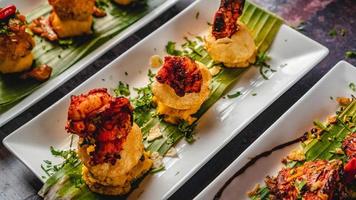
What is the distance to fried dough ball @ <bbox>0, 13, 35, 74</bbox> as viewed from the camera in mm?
4766

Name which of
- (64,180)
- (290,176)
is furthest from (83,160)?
(290,176)

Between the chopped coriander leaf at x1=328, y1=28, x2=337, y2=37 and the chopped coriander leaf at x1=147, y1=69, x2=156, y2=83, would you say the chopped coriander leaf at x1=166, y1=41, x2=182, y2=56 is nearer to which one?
the chopped coriander leaf at x1=147, y1=69, x2=156, y2=83

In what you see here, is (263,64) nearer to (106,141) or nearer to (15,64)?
(106,141)

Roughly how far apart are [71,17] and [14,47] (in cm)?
66

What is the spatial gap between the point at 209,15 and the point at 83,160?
86.9 inches

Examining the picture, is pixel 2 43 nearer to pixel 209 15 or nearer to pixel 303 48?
pixel 209 15

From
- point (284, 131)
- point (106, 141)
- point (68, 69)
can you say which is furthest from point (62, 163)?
point (284, 131)

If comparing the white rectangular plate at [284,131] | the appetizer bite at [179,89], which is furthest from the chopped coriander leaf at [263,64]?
the appetizer bite at [179,89]

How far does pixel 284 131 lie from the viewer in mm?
4316

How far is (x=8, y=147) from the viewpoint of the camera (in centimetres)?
414

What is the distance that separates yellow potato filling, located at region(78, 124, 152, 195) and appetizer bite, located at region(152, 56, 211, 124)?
43cm

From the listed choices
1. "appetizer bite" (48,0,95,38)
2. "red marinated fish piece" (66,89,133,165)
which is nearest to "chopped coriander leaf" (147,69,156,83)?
"appetizer bite" (48,0,95,38)

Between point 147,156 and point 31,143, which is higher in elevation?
point 147,156

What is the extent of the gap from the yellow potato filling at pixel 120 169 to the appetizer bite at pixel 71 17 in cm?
154
